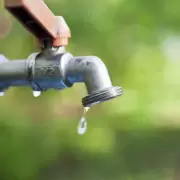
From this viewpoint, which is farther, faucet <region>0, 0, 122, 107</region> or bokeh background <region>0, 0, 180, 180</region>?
bokeh background <region>0, 0, 180, 180</region>

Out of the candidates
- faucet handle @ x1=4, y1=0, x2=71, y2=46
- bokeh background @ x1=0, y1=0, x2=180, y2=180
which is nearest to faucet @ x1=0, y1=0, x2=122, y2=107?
faucet handle @ x1=4, y1=0, x2=71, y2=46

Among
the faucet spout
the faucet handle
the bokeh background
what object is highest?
the faucet handle

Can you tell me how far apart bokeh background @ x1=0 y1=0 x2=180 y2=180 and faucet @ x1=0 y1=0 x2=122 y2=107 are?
1.05ft

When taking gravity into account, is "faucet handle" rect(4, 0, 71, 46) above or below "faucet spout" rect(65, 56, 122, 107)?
above

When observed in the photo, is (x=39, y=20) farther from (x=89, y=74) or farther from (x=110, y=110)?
(x=110, y=110)

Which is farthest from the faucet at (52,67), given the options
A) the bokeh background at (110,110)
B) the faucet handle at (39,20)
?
the bokeh background at (110,110)

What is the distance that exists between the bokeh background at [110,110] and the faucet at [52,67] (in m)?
0.32

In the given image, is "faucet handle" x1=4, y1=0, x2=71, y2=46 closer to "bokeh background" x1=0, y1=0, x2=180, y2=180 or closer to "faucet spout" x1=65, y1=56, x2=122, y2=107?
"faucet spout" x1=65, y1=56, x2=122, y2=107

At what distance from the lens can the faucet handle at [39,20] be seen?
595mm

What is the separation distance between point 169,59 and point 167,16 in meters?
0.10

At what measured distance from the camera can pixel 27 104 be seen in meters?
1.06

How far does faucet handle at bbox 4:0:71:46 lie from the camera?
59cm

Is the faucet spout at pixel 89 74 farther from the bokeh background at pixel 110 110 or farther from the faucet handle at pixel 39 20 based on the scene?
the bokeh background at pixel 110 110

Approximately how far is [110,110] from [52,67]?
0.35 meters
